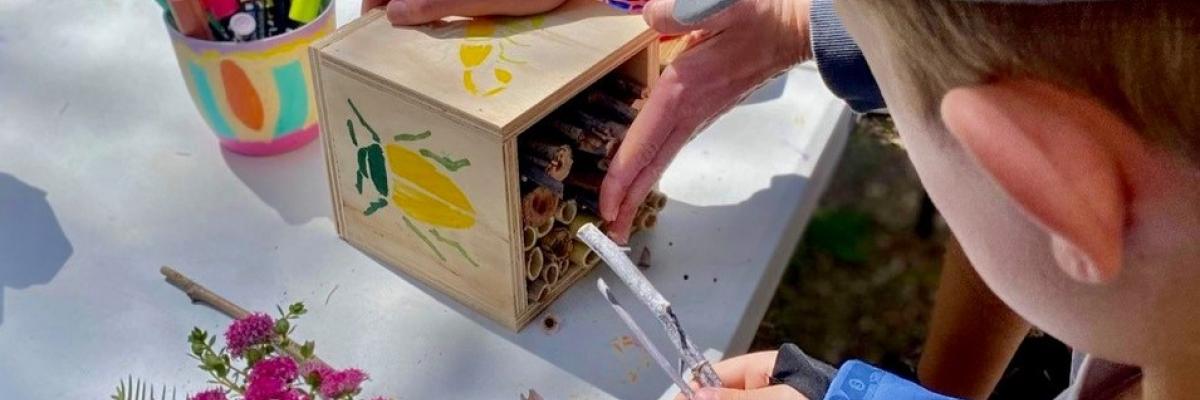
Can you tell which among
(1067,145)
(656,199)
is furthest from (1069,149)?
(656,199)

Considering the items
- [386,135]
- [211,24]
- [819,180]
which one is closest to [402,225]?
[386,135]

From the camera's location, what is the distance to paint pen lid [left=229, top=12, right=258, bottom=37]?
700mm

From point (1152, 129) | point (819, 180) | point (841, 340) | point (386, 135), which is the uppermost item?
point (1152, 129)

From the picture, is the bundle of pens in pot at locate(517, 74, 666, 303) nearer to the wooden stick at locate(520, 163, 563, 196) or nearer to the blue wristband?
the wooden stick at locate(520, 163, 563, 196)

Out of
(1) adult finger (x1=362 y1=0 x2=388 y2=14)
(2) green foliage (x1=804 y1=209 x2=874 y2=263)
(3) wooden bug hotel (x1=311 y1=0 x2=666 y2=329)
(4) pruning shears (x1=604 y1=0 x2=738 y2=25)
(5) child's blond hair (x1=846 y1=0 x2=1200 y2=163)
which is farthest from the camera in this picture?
(2) green foliage (x1=804 y1=209 x2=874 y2=263)

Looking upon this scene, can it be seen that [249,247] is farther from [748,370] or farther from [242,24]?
[748,370]

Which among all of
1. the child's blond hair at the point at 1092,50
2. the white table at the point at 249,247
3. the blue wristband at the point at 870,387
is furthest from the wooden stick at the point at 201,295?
the child's blond hair at the point at 1092,50

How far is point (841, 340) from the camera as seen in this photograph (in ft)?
3.67

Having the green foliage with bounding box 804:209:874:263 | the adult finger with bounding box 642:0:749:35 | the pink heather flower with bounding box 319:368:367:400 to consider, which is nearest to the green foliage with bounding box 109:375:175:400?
the pink heather flower with bounding box 319:368:367:400

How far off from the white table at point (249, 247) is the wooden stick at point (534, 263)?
37 millimetres

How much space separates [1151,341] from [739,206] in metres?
0.40

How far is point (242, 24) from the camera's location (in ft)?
2.30

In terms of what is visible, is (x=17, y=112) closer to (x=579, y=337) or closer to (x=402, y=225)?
(x=402, y=225)

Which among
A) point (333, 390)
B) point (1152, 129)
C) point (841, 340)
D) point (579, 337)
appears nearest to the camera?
point (1152, 129)
